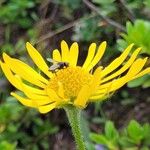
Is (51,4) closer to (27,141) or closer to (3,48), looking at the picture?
(3,48)

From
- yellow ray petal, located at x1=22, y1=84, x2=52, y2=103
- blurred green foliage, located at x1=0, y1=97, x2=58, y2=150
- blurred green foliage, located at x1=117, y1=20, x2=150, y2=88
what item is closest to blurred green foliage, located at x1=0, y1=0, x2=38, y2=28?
blurred green foliage, located at x1=0, y1=97, x2=58, y2=150

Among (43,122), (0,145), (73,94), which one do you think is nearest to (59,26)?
(43,122)

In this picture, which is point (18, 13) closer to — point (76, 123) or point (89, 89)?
point (76, 123)

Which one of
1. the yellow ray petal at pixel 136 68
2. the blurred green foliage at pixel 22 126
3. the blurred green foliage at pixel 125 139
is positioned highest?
the yellow ray petal at pixel 136 68

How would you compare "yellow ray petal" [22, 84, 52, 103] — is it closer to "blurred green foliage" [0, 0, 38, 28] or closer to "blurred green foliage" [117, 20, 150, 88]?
"blurred green foliage" [117, 20, 150, 88]

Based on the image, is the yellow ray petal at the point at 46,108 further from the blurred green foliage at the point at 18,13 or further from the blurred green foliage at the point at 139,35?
the blurred green foliage at the point at 18,13

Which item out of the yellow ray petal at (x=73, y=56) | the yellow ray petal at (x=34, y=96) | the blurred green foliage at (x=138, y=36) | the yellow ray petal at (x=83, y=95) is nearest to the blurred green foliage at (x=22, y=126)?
the blurred green foliage at (x=138, y=36)

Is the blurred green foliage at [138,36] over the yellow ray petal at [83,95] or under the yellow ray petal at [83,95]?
under

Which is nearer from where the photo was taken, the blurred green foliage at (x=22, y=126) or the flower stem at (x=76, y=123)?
the flower stem at (x=76, y=123)
